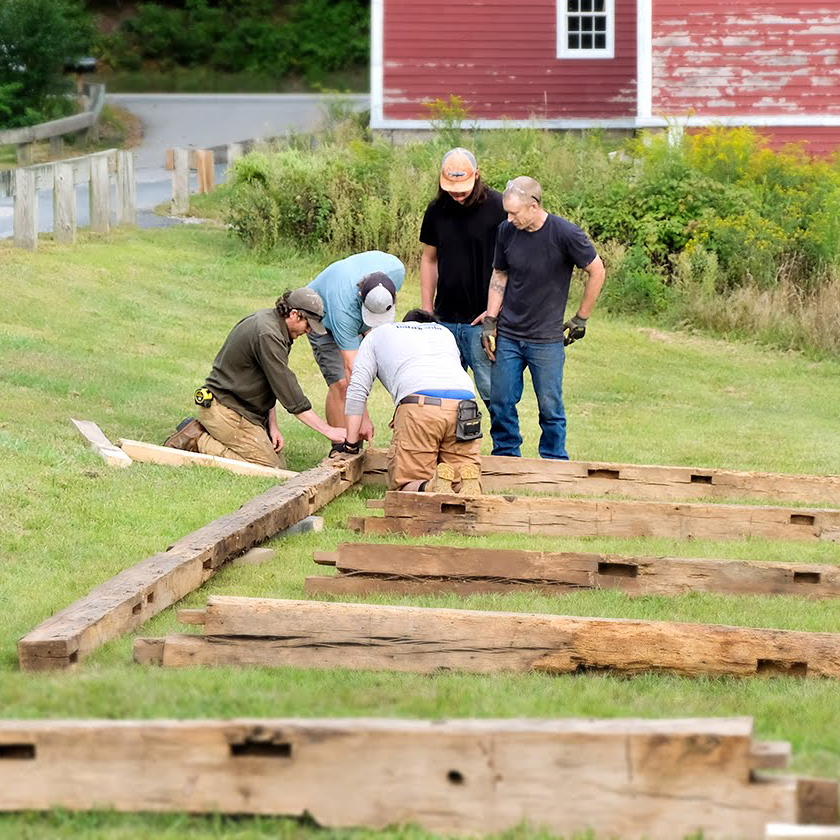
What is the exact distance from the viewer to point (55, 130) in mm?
30797

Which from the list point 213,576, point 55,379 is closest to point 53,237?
point 55,379

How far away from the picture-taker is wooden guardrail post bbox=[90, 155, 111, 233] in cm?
1966

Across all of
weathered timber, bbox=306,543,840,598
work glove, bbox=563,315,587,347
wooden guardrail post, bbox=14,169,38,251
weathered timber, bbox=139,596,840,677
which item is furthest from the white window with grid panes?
weathered timber, bbox=139,596,840,677

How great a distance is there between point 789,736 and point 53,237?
15.5 meters

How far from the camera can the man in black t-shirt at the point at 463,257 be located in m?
10.4

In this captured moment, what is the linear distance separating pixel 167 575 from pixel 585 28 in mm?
25265

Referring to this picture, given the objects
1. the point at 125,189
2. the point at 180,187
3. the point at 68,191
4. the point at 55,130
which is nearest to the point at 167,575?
the point at 68,191

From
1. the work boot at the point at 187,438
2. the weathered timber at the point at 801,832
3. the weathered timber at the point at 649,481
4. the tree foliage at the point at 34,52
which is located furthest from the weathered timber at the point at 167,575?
the tree foliage at the point at 34,52

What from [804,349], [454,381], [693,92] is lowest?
[804,349]

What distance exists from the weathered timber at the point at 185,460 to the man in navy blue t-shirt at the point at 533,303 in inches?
61.3

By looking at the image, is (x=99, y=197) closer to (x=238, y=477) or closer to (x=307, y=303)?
(x=307, y=303)

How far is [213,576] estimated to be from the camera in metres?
7.26

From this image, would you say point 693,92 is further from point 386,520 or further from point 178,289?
point 386,520

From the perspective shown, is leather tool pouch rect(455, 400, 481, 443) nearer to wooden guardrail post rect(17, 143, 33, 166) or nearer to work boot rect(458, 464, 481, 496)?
work boot rect(458, 464, 481, 496)
